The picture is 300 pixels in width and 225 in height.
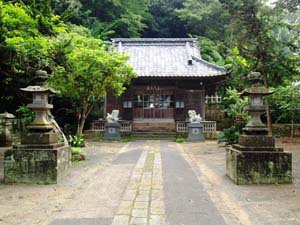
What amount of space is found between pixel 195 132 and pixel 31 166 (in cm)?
1301

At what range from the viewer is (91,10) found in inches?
1151

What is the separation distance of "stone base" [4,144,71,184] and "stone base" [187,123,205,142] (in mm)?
12578

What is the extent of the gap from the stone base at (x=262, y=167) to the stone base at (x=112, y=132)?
505 inches

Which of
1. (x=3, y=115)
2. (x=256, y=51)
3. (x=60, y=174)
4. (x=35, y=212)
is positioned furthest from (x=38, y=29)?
(x=256, y=51)

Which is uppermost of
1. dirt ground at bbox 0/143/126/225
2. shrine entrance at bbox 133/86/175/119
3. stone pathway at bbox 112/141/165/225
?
shrine entrance at bbox 133/86/175/119

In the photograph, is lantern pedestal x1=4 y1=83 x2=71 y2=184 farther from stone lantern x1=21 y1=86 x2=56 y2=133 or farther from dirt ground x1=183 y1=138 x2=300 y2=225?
dirt ground x1=183 y1=138 x2=300 y2=225

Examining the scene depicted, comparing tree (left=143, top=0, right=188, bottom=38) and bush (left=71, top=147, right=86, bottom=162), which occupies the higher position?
tree (left=143, top=0, right=188, bottom=38)

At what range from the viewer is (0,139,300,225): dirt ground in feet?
15.1

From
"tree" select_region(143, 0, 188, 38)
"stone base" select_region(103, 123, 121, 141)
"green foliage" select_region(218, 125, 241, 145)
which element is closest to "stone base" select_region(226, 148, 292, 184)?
"green foliage" select_region(218, 125, 241, 145)

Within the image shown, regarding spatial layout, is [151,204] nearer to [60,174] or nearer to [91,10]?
[60,174]

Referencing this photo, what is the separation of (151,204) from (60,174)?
2.97m

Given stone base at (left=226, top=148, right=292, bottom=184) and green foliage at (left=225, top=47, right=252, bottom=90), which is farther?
green foliage at (left=225, top=47, right=252, bottom=90)

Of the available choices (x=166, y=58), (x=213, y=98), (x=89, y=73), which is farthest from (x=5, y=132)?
(x=213, y=98)

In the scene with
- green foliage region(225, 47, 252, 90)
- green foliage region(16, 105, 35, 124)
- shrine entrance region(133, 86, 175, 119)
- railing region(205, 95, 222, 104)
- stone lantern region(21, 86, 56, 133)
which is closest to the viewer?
stone lantern region(21, 86, 56, 133)
